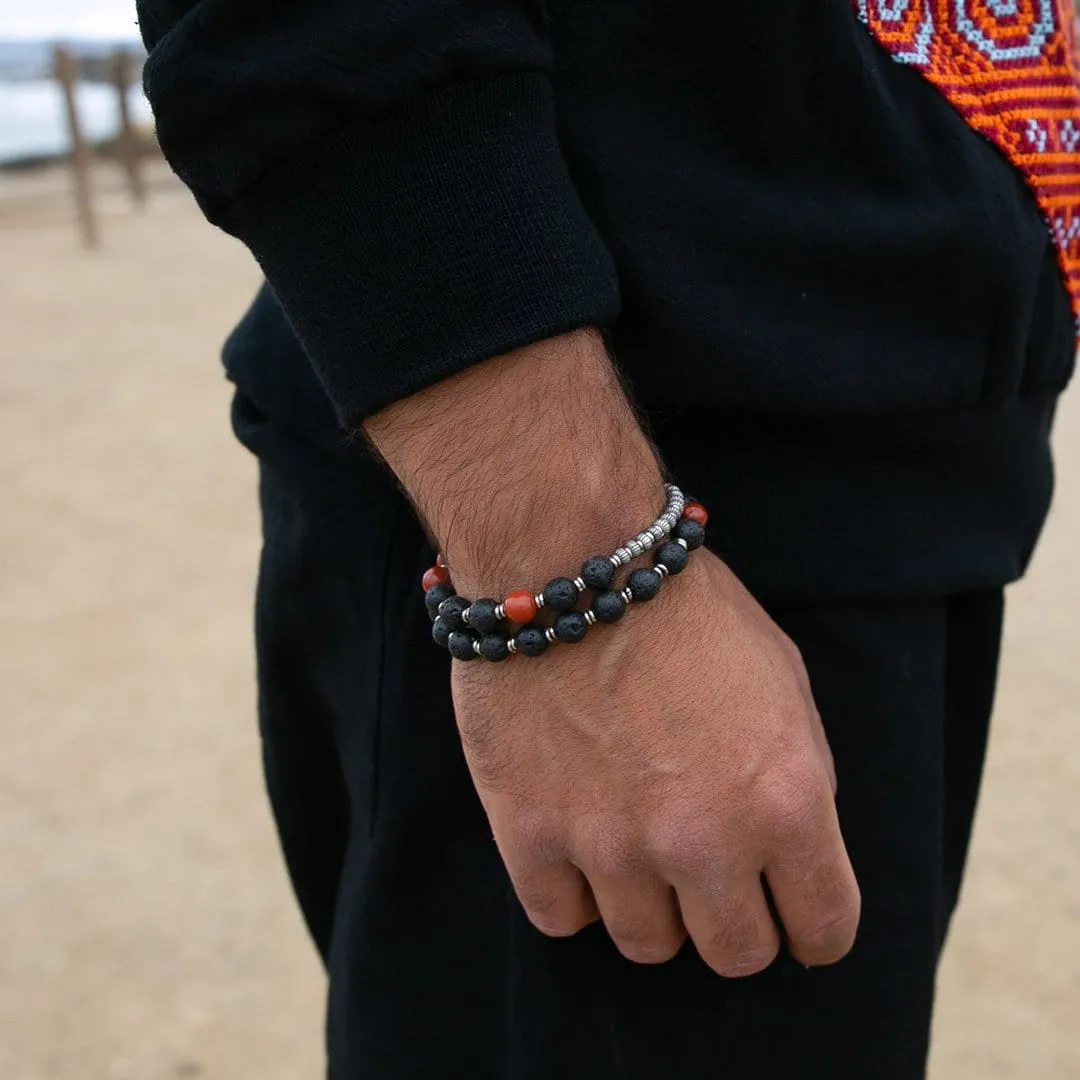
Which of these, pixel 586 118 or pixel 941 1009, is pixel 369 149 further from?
pixel 941 1009

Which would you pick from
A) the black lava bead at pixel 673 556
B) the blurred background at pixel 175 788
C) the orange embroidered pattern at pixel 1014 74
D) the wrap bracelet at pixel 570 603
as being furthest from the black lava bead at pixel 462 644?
the blurred background at pixel 175 788

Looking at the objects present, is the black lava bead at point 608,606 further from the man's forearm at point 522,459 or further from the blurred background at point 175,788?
the blurred background at point 175,788

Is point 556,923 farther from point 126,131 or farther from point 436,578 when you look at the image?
point 126,131

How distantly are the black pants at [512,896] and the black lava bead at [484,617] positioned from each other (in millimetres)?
128

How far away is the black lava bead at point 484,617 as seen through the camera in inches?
23.1

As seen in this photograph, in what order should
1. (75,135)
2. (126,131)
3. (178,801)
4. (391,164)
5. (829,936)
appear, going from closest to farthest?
1. (391,164)
2. (829,936)
3. (178,801)
4. (75,135)
5. (126,131)

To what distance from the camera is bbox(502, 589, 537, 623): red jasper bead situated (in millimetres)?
575

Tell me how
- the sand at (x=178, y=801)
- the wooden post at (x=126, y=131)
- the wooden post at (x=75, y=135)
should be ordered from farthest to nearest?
the wooden post at (x=126, y=131), the wooden post at (x=75, y=135), the sand at (x=178, y=801)

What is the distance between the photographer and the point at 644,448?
2.03 ft

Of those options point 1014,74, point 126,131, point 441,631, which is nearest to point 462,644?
point 441,631

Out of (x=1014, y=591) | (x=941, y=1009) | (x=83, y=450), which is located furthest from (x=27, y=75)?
(x=941, y=1009)

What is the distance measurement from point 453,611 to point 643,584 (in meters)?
0.10

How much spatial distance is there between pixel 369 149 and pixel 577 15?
0.48 feet

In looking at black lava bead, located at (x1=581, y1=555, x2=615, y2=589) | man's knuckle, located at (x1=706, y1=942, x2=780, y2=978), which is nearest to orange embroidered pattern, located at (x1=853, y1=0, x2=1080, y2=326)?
black lava bead, located at (x1=581, y1=555, x2=615, y2=589)
